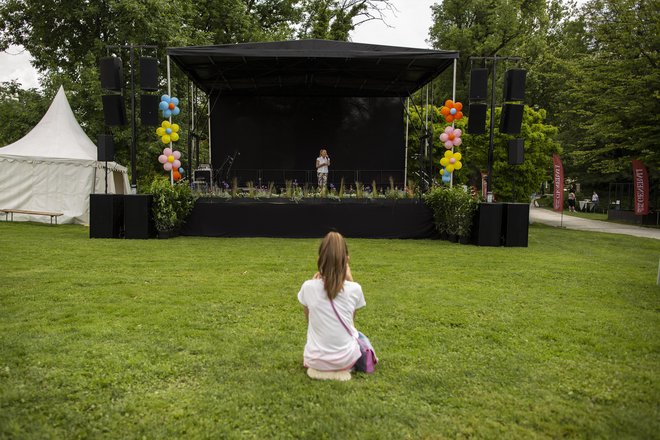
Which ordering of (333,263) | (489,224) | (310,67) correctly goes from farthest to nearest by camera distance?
(310,67) < (489,224) < (333,263)

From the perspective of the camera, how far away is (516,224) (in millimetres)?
10852

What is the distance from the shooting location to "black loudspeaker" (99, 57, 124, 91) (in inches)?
431

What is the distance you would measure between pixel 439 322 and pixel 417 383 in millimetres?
1581

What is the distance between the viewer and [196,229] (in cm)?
1183

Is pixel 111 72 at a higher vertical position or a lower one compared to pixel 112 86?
higher

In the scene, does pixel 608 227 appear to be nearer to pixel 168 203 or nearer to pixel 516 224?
pixel 516 224

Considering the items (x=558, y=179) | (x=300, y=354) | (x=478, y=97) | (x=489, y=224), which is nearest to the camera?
(x=300, y=354)

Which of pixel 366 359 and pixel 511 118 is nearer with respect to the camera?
pixel 366 359

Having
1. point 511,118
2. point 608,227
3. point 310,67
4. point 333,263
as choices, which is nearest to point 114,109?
point 310,67

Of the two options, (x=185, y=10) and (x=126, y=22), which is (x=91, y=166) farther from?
(x=185, y=10)

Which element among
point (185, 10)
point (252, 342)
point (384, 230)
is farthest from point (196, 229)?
point (185, 10)

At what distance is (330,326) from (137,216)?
8.80 meters

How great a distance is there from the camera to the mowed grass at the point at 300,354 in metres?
2.85

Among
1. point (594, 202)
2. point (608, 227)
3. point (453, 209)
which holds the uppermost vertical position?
point (594, 202)
